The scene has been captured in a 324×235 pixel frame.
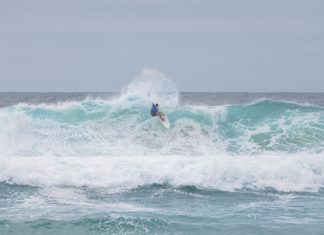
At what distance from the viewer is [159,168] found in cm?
1401

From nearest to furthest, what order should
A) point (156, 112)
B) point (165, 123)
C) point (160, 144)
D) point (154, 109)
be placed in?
point (160, 144) → point (154, 109) → point (156, 112) → point (165, 123)

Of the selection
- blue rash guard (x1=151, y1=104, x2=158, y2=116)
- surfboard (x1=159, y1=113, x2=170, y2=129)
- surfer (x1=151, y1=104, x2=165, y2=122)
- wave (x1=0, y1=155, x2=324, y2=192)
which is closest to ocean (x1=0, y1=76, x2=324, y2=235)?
wave (x1=0, y1=155, x2=324, y2=192)

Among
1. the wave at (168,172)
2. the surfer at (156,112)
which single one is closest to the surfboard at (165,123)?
the surfer at (156,112)

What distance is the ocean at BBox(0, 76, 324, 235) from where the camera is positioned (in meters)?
9.57

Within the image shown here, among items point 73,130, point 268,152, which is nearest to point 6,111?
point 73,130

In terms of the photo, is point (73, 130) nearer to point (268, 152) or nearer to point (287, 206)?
point (268, 152)

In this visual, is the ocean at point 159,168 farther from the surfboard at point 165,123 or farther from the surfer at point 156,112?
the surfer at point 156,112

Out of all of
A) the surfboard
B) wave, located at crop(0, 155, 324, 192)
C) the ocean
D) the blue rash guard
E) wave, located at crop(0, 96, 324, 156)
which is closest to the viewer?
the ocean

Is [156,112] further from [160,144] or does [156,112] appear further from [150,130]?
[160,144]

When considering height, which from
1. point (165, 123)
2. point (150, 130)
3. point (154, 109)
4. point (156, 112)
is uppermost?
point (154, 109)

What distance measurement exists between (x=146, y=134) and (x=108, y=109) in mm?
3054

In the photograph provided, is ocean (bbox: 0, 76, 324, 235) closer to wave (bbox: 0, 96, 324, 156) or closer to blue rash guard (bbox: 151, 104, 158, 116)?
wave (bbox: 0, 96, 324, 156)

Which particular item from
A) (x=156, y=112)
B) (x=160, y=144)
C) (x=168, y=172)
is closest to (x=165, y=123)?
(x=156, y=112)

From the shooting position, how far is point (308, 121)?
20516 mm
